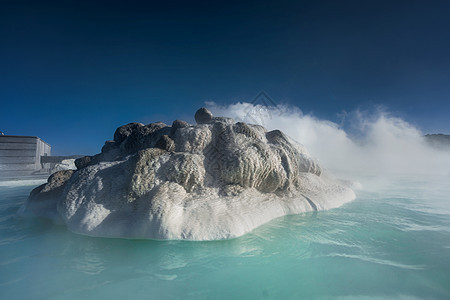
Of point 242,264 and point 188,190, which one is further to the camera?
point 188,190

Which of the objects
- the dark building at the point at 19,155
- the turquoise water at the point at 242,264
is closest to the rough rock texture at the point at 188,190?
the turquoise water at the point at 242,264

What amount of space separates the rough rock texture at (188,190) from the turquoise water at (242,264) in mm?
288

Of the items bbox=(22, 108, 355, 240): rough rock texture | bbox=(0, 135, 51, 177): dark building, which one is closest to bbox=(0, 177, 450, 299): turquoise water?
bbox=(22, 108, 355, 240): rough rock texture

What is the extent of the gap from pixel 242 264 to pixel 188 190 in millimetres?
2134

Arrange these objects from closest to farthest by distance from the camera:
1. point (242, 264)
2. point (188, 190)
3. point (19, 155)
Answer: point (242, 264) < point (188, 190) < point (19, 155)

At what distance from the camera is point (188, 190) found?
4.66 m

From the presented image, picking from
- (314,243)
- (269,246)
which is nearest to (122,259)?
(269,246)

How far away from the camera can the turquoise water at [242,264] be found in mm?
2393

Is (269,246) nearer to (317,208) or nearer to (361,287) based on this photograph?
(361,287)

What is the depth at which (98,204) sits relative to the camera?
13.8 feet

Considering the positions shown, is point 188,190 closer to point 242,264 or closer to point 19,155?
point 242,264

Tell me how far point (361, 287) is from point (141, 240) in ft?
10.6

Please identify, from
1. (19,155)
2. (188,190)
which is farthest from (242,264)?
(19,155)

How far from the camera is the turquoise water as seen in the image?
2.39m
